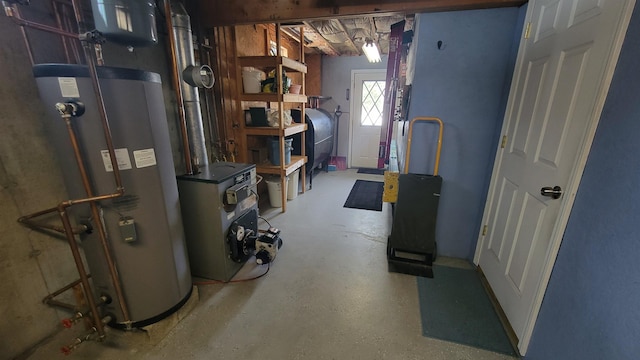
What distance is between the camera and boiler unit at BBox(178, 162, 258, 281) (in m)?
1.83

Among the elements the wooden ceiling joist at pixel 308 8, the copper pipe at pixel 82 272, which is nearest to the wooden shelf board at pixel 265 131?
the wooden ceiling joist at pixel 308 8

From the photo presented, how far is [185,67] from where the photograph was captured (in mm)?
1924

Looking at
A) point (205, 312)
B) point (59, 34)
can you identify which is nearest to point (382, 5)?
point (59, 34)

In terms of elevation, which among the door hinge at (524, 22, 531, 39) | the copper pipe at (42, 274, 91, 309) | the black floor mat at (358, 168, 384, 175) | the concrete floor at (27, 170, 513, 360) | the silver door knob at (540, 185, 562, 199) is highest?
the door hinge at (524, 22, 531, 39)

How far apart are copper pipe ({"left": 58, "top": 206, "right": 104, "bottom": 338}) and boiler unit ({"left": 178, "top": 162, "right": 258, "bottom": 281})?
0.65 m

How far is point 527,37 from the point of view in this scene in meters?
1.67

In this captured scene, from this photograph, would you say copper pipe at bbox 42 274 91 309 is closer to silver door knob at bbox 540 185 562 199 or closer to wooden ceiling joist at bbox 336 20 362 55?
silver door knob at bbox 540 185 562 199

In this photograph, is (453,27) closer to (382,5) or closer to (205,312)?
(382,5)

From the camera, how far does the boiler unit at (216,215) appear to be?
5.99 feet

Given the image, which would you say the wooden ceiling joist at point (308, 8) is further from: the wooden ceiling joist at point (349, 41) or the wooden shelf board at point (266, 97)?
the wooden ceiling joist at point (349, 41)

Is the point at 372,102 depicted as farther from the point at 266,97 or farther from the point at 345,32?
the point at 266,97

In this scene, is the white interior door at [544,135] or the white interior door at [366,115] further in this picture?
the white interior door at [366,115]

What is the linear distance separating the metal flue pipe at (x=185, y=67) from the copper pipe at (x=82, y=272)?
861 millimetres

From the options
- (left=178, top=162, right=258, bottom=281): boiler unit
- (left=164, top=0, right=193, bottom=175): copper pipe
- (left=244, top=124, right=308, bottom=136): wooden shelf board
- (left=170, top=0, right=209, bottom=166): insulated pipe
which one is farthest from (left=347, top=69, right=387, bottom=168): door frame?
(left=164, top=0, right=193, bottom=175): copper pipe
